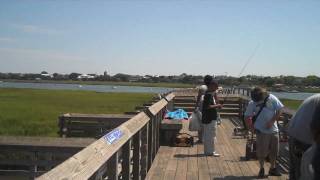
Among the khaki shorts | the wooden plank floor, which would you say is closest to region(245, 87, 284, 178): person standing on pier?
the khaki shorts

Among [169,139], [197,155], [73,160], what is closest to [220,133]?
[169,139]

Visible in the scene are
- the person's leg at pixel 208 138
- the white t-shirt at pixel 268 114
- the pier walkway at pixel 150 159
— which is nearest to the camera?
the pier walkway at pixel 150 159

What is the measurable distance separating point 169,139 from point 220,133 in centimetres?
336

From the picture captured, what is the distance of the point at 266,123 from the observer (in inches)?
325

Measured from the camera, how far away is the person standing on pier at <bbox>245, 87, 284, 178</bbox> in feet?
27.0

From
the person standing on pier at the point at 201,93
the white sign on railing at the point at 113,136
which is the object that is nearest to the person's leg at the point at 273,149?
the person standing on pier at the point at 201,93

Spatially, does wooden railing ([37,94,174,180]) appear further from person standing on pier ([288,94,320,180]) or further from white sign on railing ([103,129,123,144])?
person standing on pier ([288,94,320,180])

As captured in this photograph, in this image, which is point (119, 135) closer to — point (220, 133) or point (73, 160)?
point (73, 160)

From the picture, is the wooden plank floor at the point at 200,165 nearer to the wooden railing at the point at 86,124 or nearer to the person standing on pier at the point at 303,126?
the person standing on pier at the point at 303,126

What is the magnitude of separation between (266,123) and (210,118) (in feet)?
8.49

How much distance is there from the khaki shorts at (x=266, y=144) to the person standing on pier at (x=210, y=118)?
2272 mm

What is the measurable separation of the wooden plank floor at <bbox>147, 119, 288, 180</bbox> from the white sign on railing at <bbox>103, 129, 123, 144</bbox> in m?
3.26

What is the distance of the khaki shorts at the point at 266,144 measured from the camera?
8.33 meters

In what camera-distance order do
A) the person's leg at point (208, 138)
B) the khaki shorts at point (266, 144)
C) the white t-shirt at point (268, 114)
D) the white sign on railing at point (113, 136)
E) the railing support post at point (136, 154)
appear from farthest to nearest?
the person's leg at point (208, 138)
the khaki shorts at point (266, 144)
the white t-shirt at point (268, 114)
the railing support post at point (136, 154)
the white sign on railing at point (113, 136)
